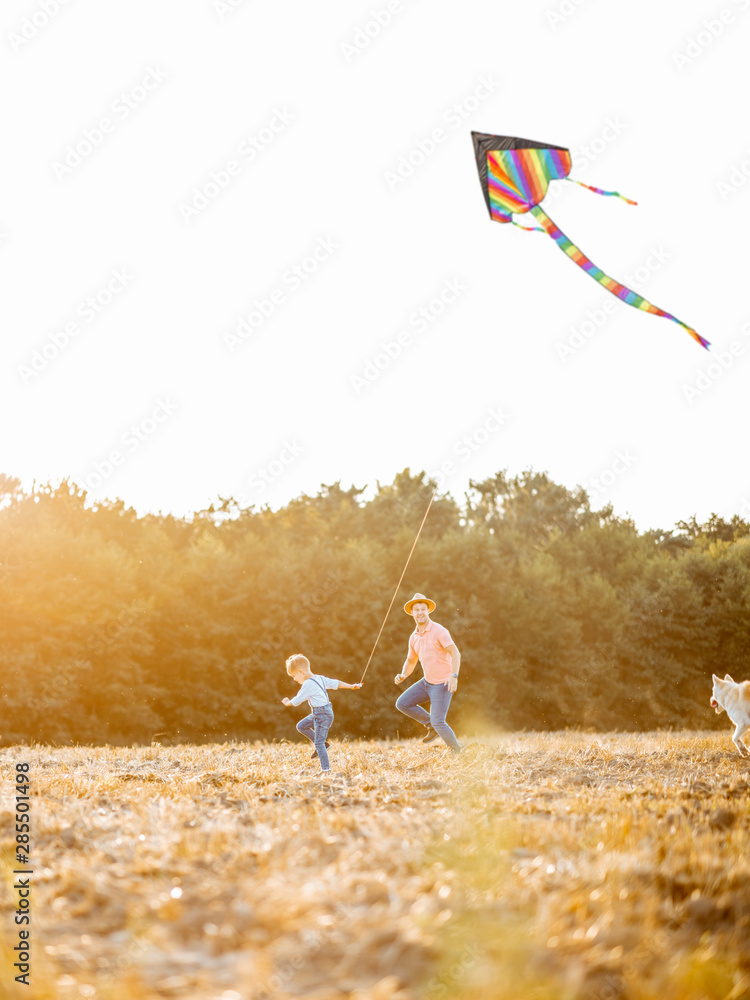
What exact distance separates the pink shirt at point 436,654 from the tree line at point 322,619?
1467 centimetres

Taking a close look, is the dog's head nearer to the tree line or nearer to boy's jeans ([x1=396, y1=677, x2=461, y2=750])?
boy's jeans ([x1=396, y1=677, x2=461, y2=750])

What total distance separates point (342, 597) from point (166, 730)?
6894mm

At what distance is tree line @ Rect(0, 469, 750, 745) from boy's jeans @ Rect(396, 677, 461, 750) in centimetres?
1396

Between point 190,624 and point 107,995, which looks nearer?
point 107,995

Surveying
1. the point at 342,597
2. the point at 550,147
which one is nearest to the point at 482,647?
the point at 342,597

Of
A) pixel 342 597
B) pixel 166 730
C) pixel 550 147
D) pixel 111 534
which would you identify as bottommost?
pixel 166 730

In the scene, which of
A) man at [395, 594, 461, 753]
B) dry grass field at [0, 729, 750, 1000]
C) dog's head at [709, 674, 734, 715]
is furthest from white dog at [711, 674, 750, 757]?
dry grass field at [0, 729, 750, 1000]

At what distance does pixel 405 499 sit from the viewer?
1619 inches

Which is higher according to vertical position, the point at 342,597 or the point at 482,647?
the point at 342,597

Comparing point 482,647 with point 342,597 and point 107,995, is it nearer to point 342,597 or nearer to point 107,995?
point 342,597

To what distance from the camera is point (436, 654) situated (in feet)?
34.2

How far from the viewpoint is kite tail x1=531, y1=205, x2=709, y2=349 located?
6.37m

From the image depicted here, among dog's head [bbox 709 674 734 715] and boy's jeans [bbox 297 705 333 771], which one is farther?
dog's head [bbox 709 674 734 715]

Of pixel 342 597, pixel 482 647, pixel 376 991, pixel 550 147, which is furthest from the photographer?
pixel 482 647
